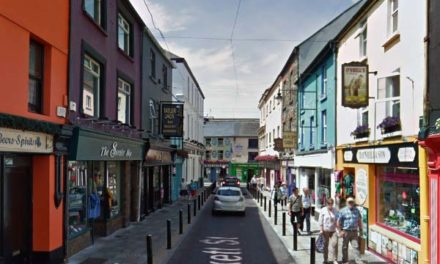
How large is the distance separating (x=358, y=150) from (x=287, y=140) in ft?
41.4

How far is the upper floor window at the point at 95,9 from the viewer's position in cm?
1384

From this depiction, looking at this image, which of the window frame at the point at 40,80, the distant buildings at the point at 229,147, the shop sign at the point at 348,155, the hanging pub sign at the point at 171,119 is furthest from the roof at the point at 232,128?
the window frame at the point at 40,80

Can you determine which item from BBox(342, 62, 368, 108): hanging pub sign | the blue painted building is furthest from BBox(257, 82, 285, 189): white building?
BBox(342, 62, 368, 108): hanging pub sign

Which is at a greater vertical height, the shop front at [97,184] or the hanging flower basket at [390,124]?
the hanging flower basket at [390,124]

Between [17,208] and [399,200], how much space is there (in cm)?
898

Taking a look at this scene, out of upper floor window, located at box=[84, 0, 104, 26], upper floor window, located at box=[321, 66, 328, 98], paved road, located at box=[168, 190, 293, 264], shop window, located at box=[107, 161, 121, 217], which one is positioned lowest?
paved road, located at box=[168, 190, 293, 264]

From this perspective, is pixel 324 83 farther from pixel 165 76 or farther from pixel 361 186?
pixel 165 76

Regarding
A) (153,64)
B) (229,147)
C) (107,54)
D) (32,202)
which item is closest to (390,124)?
(32,202)

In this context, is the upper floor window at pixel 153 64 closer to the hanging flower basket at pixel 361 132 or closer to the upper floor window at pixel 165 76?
the upper floor window at pixel 165 76

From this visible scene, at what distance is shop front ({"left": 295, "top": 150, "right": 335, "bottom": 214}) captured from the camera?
1923cm

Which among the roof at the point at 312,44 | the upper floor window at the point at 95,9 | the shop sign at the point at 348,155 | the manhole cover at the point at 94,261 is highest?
the roof at the point at 312,44

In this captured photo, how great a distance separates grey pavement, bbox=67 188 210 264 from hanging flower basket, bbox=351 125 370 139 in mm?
6422

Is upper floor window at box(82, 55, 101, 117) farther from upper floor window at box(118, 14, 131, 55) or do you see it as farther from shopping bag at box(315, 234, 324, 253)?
shopping bag at box(315, 234, 324, 253)

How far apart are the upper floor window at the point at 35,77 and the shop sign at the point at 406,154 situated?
8164 millimetres
